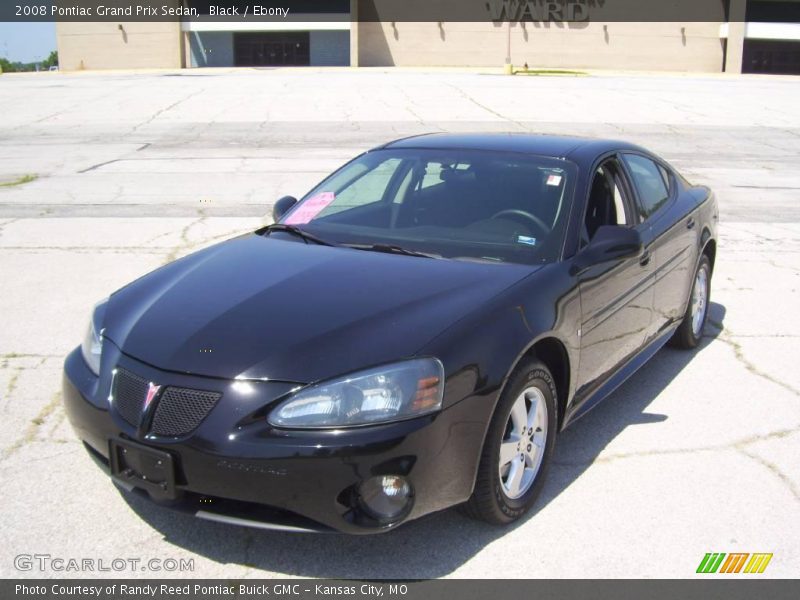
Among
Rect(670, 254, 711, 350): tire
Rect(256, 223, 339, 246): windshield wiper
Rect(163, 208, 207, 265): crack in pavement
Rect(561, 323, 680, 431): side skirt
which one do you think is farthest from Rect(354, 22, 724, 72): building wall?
Rect(256, 223, 339, 246): windshield wiper

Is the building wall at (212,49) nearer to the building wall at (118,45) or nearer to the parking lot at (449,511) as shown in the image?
the building wall at (118,45)

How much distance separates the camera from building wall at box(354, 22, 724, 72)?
56.5 metres

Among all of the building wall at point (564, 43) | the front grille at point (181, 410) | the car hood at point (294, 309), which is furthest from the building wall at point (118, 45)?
the front grille at point (181, 410)

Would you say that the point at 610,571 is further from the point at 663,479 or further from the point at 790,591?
the point at 663,479

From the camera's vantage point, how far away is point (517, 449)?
355 centimetres

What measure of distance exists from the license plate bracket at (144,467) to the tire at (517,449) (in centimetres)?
116

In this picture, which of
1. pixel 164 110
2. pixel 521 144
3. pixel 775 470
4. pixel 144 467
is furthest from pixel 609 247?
pixel 164 110

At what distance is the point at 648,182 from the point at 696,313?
1158 mm

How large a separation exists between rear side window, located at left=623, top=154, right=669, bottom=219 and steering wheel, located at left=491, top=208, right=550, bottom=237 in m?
1.00

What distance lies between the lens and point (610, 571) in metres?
3.27

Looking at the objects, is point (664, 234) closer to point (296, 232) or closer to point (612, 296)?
point (612, 296)

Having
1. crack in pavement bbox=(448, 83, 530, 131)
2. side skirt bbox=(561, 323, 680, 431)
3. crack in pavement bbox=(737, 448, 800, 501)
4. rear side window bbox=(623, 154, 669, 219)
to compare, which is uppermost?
rear side window bbox=(623, 154, 669, 219)

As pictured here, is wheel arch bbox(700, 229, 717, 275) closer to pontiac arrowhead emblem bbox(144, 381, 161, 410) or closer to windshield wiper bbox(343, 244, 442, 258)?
windshield wiper bbox(343, 244, 442, 258)

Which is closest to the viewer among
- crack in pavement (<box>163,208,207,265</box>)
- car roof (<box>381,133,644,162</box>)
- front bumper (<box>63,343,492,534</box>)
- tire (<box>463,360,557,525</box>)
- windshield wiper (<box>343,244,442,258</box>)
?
front bumper (<box>63,343,492,534</box>)
